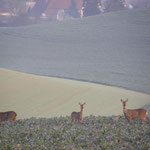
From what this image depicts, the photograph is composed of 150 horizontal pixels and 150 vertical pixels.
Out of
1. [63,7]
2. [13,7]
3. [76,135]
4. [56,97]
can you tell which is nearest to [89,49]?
[13,7]

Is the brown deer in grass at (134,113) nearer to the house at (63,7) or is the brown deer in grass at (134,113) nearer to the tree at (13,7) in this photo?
the tree at (13,7)

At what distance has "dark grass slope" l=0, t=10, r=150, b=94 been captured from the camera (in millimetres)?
28141

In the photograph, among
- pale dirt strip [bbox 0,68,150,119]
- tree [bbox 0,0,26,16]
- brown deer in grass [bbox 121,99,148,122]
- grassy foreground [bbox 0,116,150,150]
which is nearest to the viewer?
grassy foreground [bbox 0,116,150,150]

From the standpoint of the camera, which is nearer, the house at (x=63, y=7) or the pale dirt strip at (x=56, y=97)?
the pale dirt strip at (x=56, y=97)

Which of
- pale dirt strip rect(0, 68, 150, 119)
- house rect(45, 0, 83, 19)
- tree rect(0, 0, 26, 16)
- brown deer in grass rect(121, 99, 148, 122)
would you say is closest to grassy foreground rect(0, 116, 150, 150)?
brown deer in grass rect(121, 99, 148, 122)

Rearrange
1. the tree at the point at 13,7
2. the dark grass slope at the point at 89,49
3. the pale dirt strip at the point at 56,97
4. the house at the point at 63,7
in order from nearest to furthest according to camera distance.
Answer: the pale dirt strip at the point at 56,97
the dark grass slope at the point at 89,49
the tree at the point at 13,7
the house at the point at 63,7

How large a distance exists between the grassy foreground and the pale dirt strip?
6.21 meters

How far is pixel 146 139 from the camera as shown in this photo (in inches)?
337

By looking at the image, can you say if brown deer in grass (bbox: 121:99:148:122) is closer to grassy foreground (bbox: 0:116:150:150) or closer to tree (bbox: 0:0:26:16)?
grassy foreground (bbox: 0:116:150:150)

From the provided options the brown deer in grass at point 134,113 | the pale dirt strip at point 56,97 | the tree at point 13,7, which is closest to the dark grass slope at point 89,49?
the pale dirt strip at point 56,97

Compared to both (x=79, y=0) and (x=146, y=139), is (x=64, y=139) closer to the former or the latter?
(x=146, y=139)

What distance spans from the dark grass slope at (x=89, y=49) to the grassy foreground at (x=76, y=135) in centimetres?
1270

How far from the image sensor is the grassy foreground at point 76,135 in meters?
8.21

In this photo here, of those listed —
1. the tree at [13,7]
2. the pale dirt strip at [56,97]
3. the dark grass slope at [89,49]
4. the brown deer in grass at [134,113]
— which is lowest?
the brown deer in grass at [134,113]
